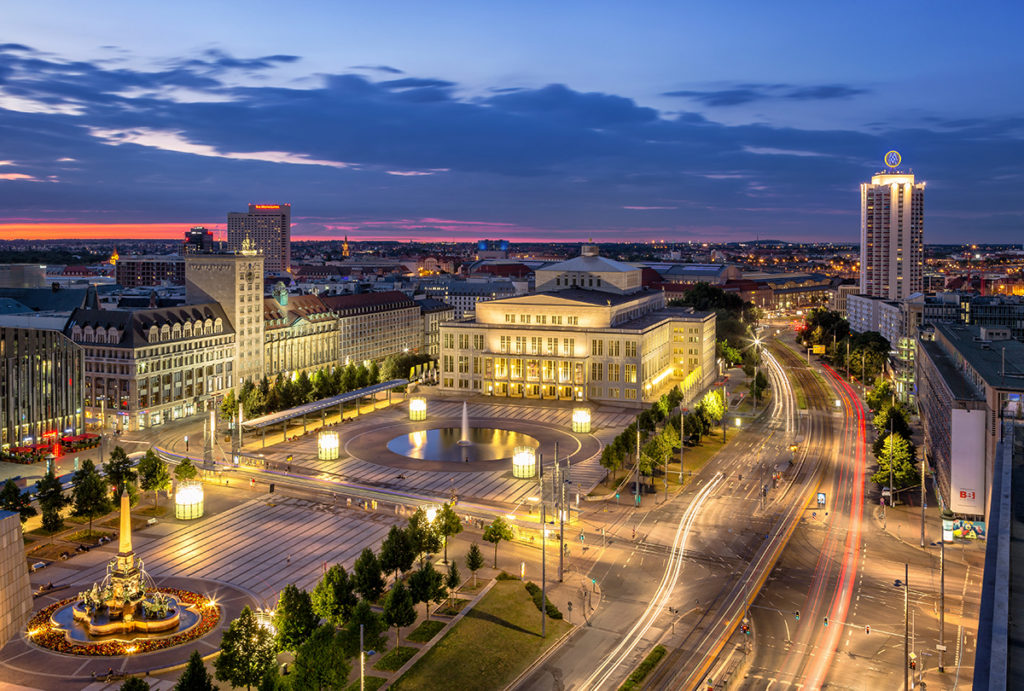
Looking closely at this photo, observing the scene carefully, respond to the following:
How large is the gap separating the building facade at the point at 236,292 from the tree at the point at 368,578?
103 m

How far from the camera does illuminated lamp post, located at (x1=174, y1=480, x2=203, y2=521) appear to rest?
93375mm

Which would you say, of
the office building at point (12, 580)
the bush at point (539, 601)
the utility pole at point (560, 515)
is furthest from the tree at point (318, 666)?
the office building at point (12, 580)

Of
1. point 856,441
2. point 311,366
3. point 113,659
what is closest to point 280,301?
point 311,366

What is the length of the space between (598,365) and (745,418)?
1185 inches

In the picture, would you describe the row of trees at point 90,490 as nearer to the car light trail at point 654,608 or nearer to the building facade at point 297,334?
the car light trail at point 654,608

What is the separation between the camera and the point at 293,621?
195 feet

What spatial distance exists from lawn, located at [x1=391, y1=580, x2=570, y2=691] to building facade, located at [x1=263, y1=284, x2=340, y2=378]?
10801 centimetres

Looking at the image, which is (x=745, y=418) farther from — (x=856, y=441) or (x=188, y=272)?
(x=188, y=272)

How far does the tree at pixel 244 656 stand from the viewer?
177ft

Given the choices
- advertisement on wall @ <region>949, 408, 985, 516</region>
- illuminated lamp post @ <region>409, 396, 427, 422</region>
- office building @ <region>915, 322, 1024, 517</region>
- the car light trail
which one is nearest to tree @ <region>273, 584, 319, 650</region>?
the car light trail

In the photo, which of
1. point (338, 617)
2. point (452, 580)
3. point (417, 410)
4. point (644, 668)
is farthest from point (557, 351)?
point (644, 668)

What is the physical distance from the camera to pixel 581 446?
129 m

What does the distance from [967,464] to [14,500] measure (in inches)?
3897

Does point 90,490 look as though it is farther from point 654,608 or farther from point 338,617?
point 654,608
